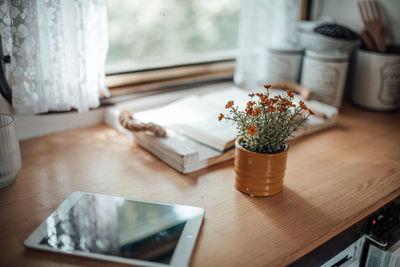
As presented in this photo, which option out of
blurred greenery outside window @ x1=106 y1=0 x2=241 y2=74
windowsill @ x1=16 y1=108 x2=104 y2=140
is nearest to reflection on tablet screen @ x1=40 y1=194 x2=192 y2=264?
windowsill @ x1=16 y1=108 x2=104 y2=140

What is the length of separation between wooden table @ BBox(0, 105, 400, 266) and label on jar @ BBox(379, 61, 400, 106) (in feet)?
0.69

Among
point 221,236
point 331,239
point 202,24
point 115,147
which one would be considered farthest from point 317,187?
point 202,24

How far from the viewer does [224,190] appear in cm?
81

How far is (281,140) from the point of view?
0.75 m

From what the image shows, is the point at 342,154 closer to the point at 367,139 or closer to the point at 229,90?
the point at 367,139

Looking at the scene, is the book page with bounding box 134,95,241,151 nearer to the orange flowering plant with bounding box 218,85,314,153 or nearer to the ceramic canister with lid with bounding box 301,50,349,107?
the orange flowering plant with bounding box 218,85,314,153

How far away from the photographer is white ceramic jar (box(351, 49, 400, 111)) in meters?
1.23

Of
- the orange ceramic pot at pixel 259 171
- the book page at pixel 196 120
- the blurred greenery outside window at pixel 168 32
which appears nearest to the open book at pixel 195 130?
the book page at pixel 196 120

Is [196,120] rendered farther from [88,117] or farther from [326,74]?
[326,74]

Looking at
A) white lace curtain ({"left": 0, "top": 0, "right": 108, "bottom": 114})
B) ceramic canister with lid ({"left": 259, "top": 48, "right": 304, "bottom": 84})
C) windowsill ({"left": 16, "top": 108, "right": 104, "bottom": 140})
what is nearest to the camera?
white lace curtain ({"left": 0, "top": 0, "right": 108, "bottom": 114})

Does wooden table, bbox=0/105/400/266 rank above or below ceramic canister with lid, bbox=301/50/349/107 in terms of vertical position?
below

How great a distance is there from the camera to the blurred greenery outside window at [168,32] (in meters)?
1.24

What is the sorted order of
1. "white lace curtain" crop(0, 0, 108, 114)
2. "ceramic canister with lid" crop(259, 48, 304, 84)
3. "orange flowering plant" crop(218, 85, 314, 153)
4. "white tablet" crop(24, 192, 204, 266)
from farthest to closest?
"ceramic canister with lid" crop(259, 48, 304, 84) → "white lace curtain" crop(0, 0, 108, 114) → "orange flowering plant" crop(218, 85, 314, 153) → "white tablet" crop(24, 192, 204, 266)

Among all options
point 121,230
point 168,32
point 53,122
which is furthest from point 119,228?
point 168,32
